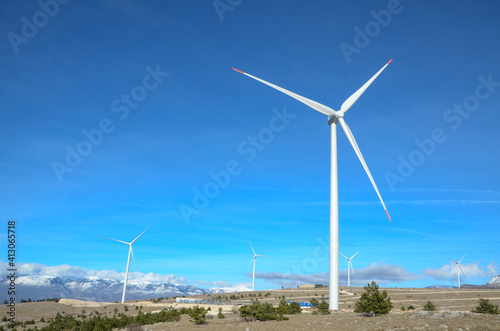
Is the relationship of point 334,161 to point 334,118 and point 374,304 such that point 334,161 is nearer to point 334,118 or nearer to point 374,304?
point 334,118

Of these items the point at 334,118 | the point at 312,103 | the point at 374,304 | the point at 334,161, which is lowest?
the point at 374,304

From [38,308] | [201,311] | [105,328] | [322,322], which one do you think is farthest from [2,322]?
[322,322]

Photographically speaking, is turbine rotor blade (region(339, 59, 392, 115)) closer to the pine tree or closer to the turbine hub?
the turbine hub

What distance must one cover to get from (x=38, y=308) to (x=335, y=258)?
8068cm

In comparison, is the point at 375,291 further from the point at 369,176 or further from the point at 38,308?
the point at 38,308

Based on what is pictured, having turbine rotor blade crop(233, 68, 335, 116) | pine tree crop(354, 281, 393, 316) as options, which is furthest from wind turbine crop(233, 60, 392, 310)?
pine tree crop(354, 281, 393, 316)

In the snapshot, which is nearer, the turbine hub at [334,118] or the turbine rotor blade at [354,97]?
the turbine hub at [334,118]

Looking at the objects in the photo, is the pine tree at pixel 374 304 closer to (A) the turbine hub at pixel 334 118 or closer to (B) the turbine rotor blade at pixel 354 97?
(A) the turbine hub at pixel 334 118

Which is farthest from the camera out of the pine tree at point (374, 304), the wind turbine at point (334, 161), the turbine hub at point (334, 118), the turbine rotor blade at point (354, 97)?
the turbine rotor blade at point (354, 97)

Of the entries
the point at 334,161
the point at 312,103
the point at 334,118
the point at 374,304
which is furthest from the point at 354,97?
the point at 374,304

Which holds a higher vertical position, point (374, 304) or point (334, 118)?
point (334, 118)

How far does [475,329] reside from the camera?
29.0 meters

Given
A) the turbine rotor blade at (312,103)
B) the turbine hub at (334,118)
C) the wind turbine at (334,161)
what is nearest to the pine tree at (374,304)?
the wind turbine at (334,161)

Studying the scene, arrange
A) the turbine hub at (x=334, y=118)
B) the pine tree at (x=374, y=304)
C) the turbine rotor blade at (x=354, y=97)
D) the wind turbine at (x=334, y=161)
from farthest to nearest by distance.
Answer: the turbine rotor blade at (x=354, y=97), the turbine hub at (x=334, y=118), the wind turbine at (x=334, y=161), the pine tree at (x=374, y=304)
